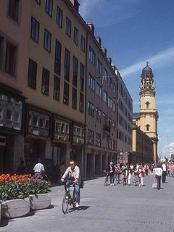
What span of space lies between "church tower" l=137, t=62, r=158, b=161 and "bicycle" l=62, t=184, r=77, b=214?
154 m

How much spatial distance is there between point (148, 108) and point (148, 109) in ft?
1.27

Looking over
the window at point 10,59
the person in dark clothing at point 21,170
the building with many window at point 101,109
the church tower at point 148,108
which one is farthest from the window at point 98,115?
the church tower at point 148,108

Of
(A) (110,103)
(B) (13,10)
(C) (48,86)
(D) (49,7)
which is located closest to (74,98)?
(C) (48,86)

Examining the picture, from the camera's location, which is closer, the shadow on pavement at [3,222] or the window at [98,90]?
the shadow on pavement at [3,222]

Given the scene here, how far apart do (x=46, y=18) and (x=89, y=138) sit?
776 inches

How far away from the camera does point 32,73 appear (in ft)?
102

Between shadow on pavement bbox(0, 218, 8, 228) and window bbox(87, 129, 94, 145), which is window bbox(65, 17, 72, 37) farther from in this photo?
shadow on pavement bbox(0, 218, 8, 228)

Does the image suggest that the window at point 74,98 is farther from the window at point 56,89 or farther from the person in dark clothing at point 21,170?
the person in dark clothing at point 21,170

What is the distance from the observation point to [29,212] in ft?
50.8

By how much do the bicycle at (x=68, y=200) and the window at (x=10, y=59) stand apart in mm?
11076

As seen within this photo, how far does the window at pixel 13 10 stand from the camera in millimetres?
27141

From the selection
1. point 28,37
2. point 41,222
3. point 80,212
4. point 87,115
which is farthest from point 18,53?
point 87,115

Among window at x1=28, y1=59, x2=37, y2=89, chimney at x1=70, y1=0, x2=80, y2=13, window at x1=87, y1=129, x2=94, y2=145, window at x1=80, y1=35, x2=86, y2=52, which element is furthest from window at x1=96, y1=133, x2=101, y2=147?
window at x1=28, y1=59, x2=37, y2=89

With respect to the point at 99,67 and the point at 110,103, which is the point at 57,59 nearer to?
the point at 99,67
